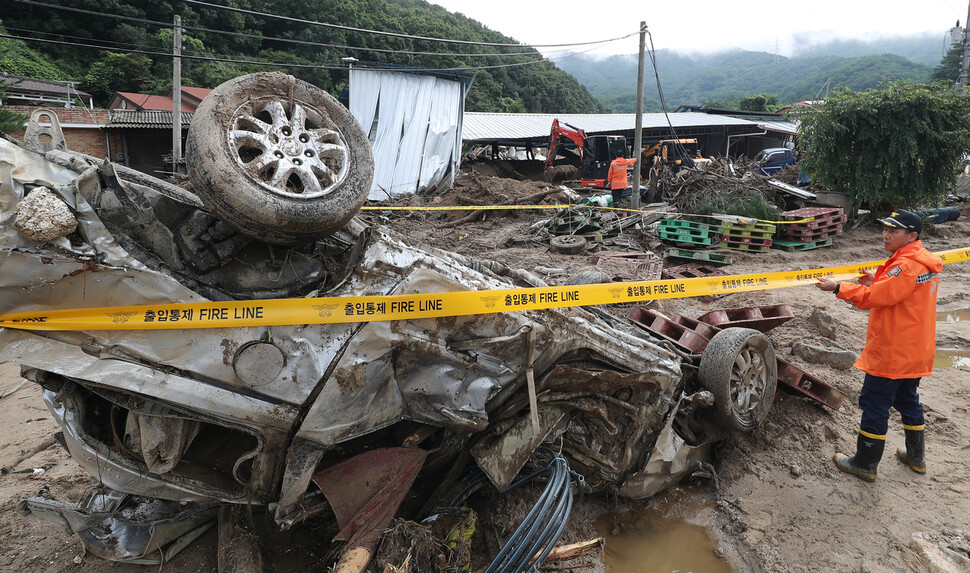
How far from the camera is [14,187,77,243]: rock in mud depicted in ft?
6.50

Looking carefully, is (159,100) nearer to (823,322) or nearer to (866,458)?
(823,322)

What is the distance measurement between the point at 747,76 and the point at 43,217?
473 ft

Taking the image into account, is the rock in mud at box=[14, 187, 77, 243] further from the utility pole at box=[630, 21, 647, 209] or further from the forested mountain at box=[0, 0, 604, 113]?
the forested mountain at box=[0, 0, 604, 113]

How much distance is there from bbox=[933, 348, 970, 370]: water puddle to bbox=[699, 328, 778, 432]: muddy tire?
9.35 feet

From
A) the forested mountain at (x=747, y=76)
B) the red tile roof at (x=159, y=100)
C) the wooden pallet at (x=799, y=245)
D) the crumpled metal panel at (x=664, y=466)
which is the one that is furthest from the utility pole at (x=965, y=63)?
the red tile roof at (x=159, y=100)

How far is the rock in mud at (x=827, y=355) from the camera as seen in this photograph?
A: 5195 mm

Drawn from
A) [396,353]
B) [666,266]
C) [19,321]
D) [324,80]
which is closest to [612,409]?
[396,353]

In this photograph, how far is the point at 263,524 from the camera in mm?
3293

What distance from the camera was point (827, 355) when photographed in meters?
5.26

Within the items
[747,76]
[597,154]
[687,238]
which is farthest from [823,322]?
[747,76]

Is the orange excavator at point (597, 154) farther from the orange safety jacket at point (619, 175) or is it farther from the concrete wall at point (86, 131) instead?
the concrete wall at point (86, 131)

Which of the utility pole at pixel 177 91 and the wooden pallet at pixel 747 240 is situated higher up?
the utility pole at pixel 177 91

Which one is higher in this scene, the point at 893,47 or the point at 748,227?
the point at 893,47

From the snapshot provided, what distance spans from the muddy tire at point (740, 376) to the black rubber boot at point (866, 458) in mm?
616
